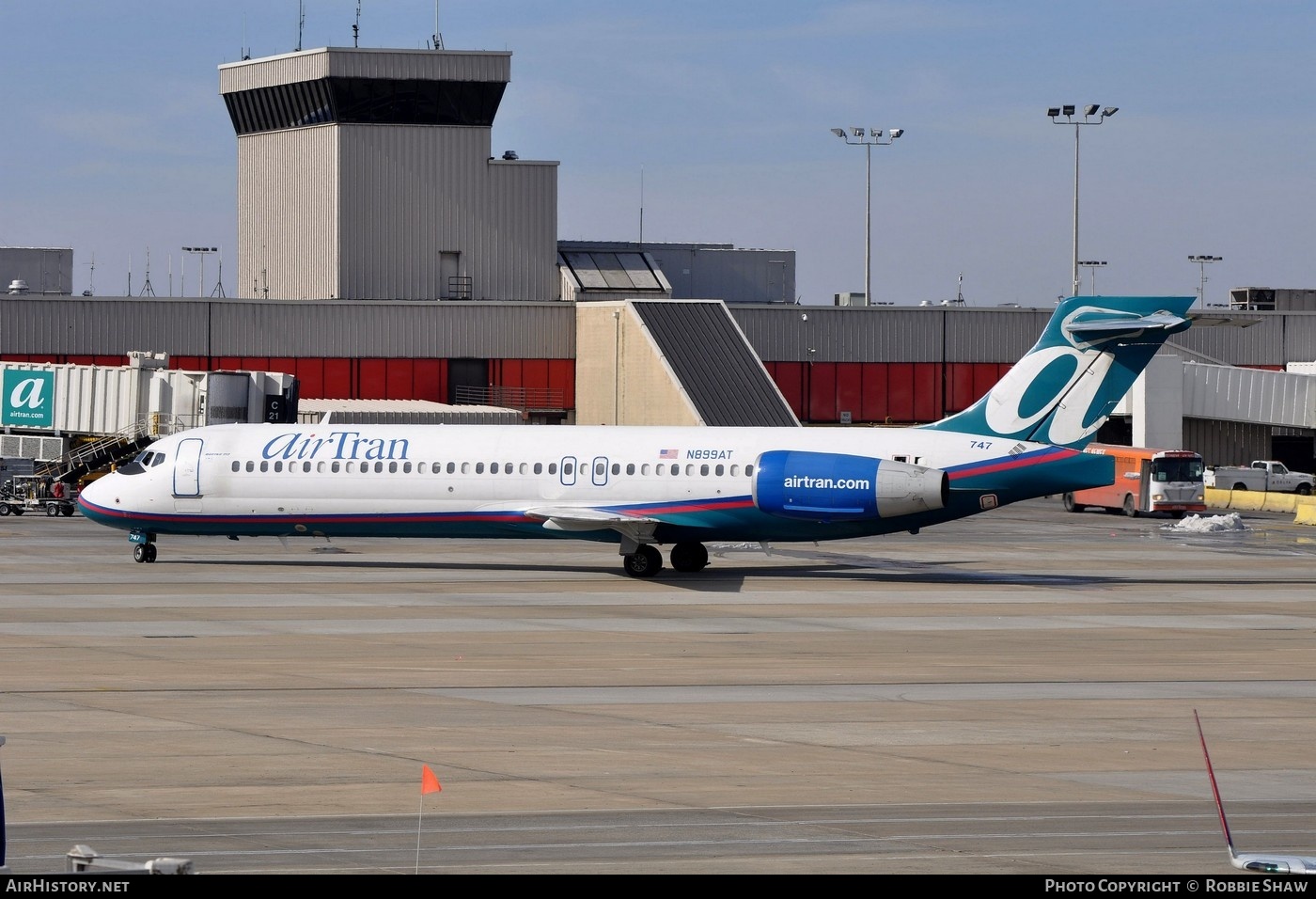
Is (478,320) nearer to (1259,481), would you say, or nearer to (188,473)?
(1259,481)

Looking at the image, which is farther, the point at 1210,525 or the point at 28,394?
the point at 28,394

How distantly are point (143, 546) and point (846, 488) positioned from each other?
17.7m

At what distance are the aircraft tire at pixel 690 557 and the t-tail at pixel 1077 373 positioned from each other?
6679mm

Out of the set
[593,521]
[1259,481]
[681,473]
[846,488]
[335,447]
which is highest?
[335,447]

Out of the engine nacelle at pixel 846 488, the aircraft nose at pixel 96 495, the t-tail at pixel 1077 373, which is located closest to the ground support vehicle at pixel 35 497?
the aircraft nose at pixel 96 495

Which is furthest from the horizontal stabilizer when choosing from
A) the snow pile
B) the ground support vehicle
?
the ground support vehicle

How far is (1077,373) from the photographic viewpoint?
3897 centimetres

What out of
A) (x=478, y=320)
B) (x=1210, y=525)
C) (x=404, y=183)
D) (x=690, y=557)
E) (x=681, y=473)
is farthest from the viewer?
(x=404, y=183)

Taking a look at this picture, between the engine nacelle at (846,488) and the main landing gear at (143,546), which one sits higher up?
the engine nacelle at (846,488)

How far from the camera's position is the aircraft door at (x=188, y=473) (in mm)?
40906

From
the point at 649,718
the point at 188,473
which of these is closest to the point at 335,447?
the point at 188,473

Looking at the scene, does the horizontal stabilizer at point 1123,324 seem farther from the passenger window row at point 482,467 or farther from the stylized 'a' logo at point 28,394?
the stylized 'a' logo at point 28,394
